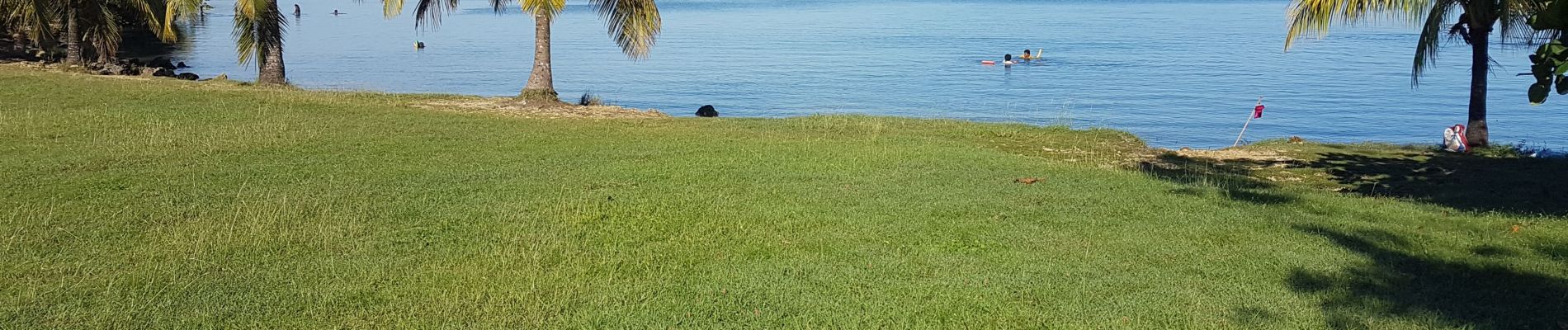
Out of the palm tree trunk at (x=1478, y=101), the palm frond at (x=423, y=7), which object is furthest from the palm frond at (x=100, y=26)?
the palm tree trunk at (x=1478, y=101)

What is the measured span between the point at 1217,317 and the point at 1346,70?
3360 centimetres

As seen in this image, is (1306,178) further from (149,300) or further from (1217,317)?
(149,300)

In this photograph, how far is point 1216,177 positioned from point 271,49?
17300 millimetres

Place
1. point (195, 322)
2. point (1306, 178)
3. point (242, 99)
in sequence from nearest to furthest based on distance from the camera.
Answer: point (195, 322)
point (1306, 178)
point (242, 99)

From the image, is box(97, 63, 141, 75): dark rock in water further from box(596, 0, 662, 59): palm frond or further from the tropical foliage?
the tropical foliage

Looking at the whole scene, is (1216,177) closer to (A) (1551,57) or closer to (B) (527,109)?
(A) (1551,57)

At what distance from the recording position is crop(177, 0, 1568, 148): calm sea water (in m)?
25.7

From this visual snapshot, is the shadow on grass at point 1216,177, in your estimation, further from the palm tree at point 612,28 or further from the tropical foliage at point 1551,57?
the palm tree at point 612,28

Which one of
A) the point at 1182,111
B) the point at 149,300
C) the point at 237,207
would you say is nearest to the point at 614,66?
the point at 1182,111

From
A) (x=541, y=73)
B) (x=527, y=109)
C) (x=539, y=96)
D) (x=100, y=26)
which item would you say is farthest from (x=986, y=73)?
(x=100, y=26)

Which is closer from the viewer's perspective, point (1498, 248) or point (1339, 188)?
point (1498, 248)

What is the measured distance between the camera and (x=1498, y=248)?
753 cm

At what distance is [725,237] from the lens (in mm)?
7699

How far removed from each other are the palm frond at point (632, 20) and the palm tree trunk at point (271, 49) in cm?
702
